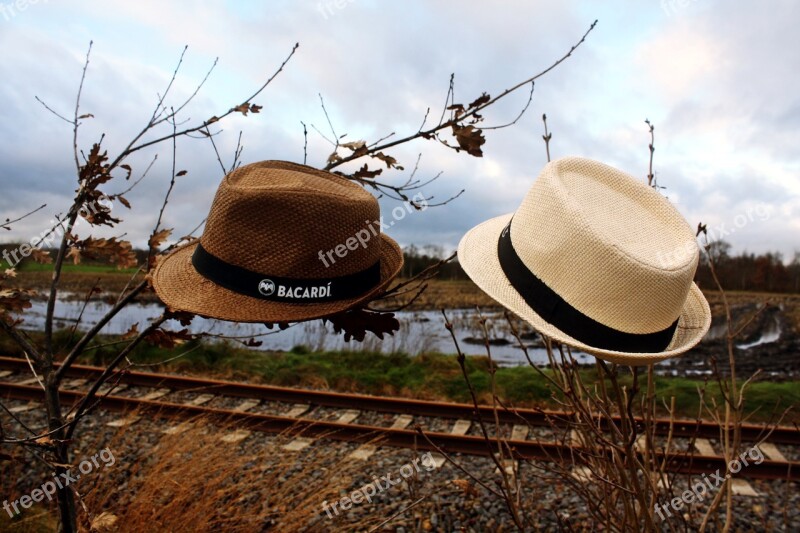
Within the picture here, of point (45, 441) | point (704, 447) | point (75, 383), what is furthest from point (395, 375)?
point (45, 441)

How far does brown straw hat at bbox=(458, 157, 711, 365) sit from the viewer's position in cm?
157

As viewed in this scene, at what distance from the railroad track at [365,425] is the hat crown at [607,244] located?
339cm

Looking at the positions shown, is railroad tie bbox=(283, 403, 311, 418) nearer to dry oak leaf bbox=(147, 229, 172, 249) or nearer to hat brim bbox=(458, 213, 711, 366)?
dry oak leaf bbox=(147, 229, 172, 249)

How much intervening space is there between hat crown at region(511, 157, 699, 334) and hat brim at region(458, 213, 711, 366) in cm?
9

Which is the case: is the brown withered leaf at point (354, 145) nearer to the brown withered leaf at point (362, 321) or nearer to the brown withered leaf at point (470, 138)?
the brown withered leaf at point (470, 138)

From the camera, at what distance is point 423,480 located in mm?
4680

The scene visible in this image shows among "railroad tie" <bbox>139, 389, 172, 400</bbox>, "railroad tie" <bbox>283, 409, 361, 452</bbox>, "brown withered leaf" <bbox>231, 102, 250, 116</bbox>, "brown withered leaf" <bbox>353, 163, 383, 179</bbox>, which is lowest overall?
"railroad tie" <bbox>283, 409, 361, 452</bbox>

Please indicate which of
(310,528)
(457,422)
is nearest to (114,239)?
(310,528)

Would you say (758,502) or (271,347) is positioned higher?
(271,347)

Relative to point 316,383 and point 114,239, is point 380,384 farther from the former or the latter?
point 114,239

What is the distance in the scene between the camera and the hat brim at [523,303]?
60.8 inches

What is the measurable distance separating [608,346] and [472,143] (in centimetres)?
80

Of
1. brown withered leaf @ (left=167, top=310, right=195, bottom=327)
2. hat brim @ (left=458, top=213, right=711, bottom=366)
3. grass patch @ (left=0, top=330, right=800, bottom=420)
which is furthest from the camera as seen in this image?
grass patch @ (left=0, top=330, right=800, bottom=420)

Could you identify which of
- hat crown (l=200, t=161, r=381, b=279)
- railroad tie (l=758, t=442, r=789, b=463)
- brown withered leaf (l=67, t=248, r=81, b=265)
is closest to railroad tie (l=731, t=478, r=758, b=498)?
railroad tie (l=758, t=442, r=789, b=463)
